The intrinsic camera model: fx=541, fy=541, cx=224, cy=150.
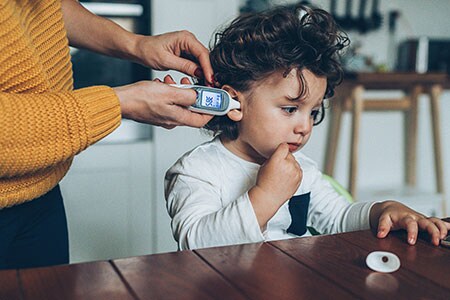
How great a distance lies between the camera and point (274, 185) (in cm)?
100

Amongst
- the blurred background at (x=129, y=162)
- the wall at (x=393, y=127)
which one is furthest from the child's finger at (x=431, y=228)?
the wall at (x=393, y=127)

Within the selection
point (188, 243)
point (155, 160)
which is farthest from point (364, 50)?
point (188, 243)

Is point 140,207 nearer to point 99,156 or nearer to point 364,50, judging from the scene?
point 99,156

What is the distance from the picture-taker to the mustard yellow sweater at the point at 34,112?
78 centimetres

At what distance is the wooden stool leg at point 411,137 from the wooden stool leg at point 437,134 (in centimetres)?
8

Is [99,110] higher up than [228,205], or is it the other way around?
[99,110]

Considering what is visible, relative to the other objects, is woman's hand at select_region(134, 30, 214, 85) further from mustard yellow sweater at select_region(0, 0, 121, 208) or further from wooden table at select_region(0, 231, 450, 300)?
wooden table at select_region(0, 231, 450, 300)

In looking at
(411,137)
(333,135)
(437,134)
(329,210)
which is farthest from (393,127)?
(329,210)

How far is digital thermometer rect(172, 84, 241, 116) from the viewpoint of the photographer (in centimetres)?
101

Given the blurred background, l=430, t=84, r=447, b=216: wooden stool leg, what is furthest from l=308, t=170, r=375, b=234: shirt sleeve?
l=430, t=84, r=447, b=216: wooden stool leg

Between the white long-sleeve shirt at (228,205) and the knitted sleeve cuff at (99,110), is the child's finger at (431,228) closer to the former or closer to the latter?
the white long-sleeve shirt at (228,205)

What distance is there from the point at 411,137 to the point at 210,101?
2.27 m

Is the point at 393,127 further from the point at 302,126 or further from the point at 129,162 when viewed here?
the point at 302,126

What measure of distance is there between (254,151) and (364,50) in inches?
84.0
